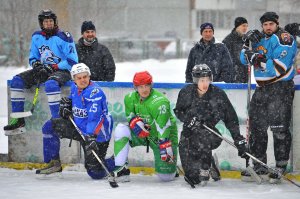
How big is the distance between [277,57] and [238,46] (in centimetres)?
232

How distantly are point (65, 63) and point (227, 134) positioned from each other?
1.88 meters

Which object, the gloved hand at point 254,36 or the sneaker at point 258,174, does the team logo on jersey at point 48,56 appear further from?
the sneaker at point 258,174

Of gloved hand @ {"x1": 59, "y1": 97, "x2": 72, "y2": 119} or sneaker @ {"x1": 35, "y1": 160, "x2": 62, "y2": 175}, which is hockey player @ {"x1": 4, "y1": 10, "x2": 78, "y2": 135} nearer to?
gloved hand @ {"x1": 59, "y1": 97, "x2": 72, "y2": 119}

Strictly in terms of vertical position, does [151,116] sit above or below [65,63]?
below

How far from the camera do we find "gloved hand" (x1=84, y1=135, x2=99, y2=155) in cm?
670

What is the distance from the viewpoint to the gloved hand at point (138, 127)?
672 cm

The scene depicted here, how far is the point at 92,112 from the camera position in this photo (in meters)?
6.79

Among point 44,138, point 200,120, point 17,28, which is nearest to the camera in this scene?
→ point 200,120

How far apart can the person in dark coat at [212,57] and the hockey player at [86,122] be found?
1561 mm

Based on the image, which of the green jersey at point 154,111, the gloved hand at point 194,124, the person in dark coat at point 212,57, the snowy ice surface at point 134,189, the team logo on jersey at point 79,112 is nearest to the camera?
the snowy ice surface at point 134,189

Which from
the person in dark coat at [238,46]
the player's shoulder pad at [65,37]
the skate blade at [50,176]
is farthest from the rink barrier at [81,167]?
the person in dark coat at [238,46]

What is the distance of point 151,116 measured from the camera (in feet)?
22.4

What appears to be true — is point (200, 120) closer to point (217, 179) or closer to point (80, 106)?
point (217, 179)

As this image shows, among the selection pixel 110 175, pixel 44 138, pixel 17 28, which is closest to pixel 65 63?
pixel 44 138
